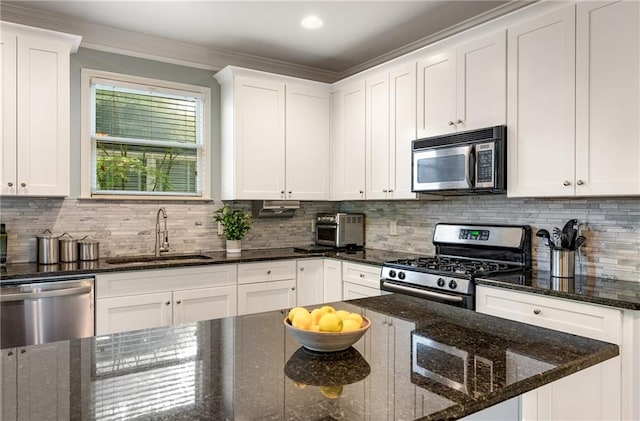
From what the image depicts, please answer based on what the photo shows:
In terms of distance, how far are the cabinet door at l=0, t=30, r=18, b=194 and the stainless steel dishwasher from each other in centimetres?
67

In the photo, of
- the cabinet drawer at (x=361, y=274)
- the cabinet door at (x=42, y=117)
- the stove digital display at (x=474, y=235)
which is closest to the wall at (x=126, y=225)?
the cabinet door at (x=42, y=117)

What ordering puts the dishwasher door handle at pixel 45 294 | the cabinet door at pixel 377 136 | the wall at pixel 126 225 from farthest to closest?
the cabinet door at pixel 377 136, the wall at pixel 126 225, the dishwasher door handle at pixel 45 294

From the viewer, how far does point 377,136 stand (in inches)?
147

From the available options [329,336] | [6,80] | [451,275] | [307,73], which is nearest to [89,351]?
[329,336]

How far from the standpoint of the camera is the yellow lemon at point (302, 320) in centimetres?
129

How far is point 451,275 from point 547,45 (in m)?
1.42

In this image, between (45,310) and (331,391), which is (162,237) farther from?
(331,391)

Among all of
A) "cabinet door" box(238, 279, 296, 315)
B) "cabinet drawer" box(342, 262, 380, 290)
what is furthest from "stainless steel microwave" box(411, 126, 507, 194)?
"cabinet door" box(238, 279, 296, 315)

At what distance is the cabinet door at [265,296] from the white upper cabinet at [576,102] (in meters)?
1.88

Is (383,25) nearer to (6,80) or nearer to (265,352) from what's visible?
(6,80)

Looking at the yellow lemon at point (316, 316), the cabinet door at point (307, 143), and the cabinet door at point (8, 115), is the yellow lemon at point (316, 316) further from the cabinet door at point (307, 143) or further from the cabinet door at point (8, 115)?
the cabinet door at point (307, 143)

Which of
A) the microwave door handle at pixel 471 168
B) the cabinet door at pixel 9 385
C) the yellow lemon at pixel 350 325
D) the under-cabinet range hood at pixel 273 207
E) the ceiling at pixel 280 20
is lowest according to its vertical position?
the cabinet door at pixel 9 385

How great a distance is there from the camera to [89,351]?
4.36 ft

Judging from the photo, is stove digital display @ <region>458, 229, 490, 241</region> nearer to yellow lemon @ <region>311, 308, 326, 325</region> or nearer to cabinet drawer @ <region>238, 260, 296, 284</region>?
cabinet drawer @ <region>238, 260, 296, 284</region>
